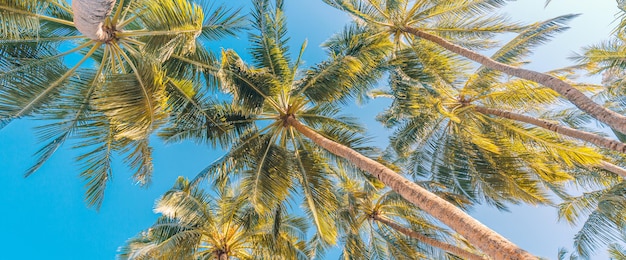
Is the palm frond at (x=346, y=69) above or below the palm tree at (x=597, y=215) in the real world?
above

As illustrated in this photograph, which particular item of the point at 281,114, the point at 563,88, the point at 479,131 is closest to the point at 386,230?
the point at 479,131

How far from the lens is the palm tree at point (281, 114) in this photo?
7.27 m

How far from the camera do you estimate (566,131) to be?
816 cm

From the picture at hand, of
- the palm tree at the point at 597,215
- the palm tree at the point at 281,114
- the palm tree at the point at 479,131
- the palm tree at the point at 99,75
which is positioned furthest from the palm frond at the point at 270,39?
the palm tree at the point at 597,215

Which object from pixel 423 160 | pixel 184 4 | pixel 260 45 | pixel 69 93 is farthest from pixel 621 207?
pixel 69 93

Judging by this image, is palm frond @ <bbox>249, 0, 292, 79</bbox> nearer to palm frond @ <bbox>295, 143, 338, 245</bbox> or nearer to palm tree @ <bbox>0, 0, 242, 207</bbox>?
palm tree @ <bbox>0, 0, 242, 207</bbox>

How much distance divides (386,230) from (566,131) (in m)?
4.95

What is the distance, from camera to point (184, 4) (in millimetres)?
5758

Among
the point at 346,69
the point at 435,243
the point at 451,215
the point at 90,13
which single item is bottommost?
the point at 451,215

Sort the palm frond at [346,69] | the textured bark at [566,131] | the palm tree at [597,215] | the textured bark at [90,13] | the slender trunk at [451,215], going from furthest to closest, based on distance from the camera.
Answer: the palm tree at [597,215] < the palm frond at [346,69] < the textured bark at [566,131] < the textured bark at [90,13] < the slender trunk at [451,215]

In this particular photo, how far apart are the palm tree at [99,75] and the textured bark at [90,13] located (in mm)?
47

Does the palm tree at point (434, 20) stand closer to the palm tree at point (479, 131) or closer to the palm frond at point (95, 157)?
the palm tree at point (479, 131)

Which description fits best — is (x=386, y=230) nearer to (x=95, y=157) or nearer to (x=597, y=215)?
(x=597, y=215)

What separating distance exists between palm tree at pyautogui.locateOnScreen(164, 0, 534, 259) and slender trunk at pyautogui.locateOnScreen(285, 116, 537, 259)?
0.05 metres
